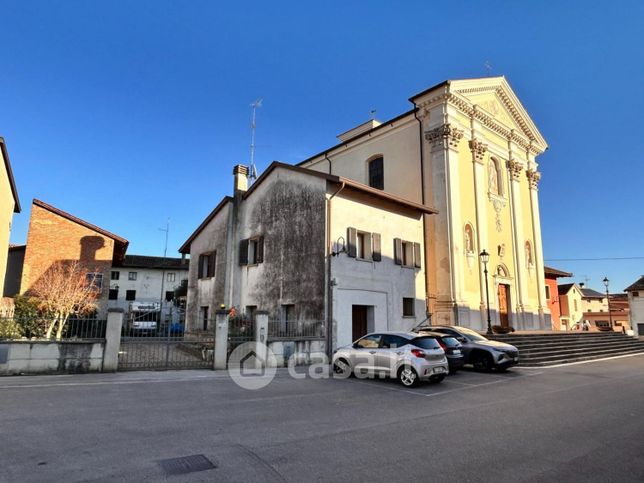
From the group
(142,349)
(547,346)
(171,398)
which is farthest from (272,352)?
(547,346)

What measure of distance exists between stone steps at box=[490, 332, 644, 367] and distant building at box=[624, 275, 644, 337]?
18.7 m

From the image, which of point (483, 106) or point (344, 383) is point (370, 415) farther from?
point (483, 106)

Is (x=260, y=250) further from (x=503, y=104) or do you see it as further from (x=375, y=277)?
(x=503, y=104)

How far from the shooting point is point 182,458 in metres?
5.14

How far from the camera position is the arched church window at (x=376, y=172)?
28.0 m

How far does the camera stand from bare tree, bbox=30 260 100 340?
69.1 feet

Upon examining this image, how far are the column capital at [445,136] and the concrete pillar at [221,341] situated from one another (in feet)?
54.6

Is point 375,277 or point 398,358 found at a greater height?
point 375,277

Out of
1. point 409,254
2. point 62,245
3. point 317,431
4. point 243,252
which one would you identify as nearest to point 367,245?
point 409,254

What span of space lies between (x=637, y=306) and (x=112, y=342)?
47433mm

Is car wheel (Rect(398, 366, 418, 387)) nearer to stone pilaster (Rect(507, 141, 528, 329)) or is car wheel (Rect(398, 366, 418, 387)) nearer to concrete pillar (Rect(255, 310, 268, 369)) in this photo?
concrete pillar (Rect(255, 310, 268, 369))

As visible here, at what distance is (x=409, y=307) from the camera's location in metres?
20.2

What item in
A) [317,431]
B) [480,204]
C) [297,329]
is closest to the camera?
[317,431]

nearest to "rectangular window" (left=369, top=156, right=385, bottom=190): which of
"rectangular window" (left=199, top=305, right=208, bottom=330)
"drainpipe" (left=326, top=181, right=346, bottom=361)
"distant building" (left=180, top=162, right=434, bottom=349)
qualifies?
"distant building" (left=180, top=162, right=434, bottom=349)
